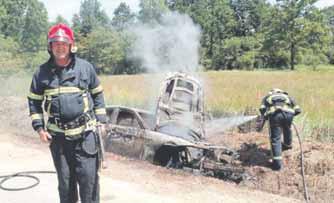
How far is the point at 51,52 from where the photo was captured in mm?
3574

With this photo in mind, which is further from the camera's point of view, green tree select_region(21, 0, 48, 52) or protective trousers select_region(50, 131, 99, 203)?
green tree select_region(21, 0, 48, 52)

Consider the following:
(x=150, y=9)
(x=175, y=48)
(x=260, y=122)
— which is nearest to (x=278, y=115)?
(x=260, y=122)

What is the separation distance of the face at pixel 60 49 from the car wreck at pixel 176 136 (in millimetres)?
3544

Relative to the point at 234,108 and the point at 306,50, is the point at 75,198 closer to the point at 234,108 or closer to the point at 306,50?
the point at 234,108

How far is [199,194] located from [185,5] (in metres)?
67.6

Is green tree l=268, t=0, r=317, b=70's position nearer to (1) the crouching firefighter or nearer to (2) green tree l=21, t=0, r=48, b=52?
(2) green tree l=21, t=0, r=48, b=52

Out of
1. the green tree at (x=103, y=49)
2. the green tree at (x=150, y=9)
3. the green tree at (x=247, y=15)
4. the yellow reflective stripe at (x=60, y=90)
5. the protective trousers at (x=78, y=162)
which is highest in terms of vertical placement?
the green tree at (x=247, y=15)

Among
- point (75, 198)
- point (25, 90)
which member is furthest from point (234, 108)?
point (25, 90)

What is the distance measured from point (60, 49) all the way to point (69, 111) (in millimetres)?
568

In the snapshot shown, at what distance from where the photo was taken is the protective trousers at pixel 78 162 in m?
3.69

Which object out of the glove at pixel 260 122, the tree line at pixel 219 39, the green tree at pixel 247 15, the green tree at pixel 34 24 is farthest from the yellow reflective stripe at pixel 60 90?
the green tree at pixel 247 15

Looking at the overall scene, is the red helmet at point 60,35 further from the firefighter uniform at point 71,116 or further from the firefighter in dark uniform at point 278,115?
the firefighter in dark uniform at point 278,115

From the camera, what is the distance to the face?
3500 millimetres

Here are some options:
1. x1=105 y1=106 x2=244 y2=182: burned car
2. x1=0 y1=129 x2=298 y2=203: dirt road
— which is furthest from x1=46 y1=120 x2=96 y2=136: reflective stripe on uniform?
x1=105 y1=106 x2=244 y2=182: burned car
